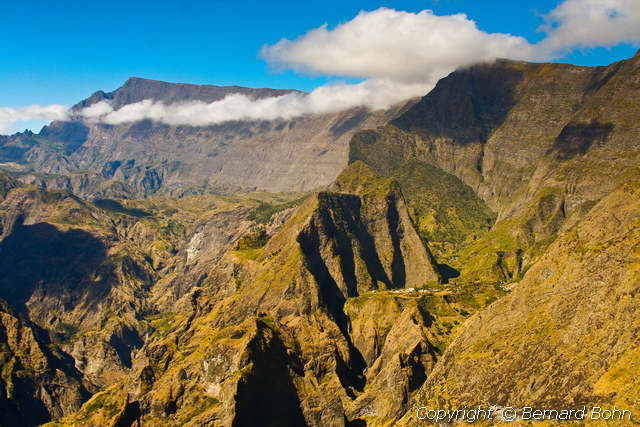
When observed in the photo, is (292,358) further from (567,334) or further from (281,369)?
(567,334)

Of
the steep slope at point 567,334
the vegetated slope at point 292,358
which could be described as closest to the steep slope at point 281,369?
the vegetated slope at point 292,358

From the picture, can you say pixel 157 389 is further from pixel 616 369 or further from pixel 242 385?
pixel 616 369

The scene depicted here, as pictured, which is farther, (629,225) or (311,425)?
(311,425)

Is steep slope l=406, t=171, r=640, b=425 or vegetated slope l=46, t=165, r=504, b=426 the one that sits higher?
steep slope l=406, t=171, r=640, b=425

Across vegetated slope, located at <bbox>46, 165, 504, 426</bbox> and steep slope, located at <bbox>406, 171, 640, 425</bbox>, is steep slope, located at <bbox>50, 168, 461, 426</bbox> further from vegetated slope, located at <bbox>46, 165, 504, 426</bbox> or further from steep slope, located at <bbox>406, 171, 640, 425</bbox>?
steep slope, located at <bbox>406, 171, 640, 425</bbox>

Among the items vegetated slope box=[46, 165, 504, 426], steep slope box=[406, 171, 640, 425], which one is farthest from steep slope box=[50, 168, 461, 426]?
steep slope box=[406, 171, 640, 425]

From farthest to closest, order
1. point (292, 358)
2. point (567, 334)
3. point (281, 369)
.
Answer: point (292, 358) → point (281, 369) → point (567, 334)

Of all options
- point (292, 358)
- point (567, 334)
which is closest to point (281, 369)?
point (292, 358)

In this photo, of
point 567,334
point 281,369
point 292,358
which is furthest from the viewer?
point 292,358

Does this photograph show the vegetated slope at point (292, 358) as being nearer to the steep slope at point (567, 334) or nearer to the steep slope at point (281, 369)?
the steep slope at point (281, 369)

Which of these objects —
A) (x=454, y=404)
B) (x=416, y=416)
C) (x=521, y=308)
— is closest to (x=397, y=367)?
(x=416, y=416)

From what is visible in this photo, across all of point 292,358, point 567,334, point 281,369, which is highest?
point 567,334
